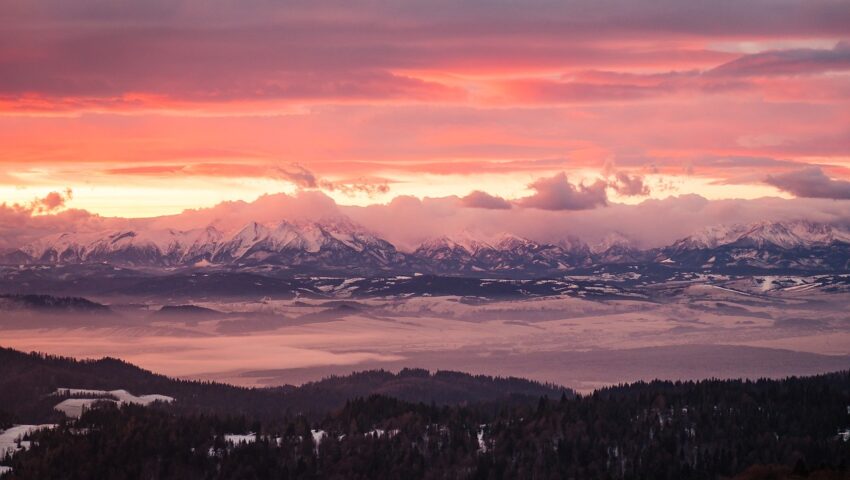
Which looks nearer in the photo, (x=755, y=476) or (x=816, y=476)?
(x=816, y=476)

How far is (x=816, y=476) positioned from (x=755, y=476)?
46.0 feet

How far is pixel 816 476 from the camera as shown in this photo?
181 metres

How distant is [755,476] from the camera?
636 ft
